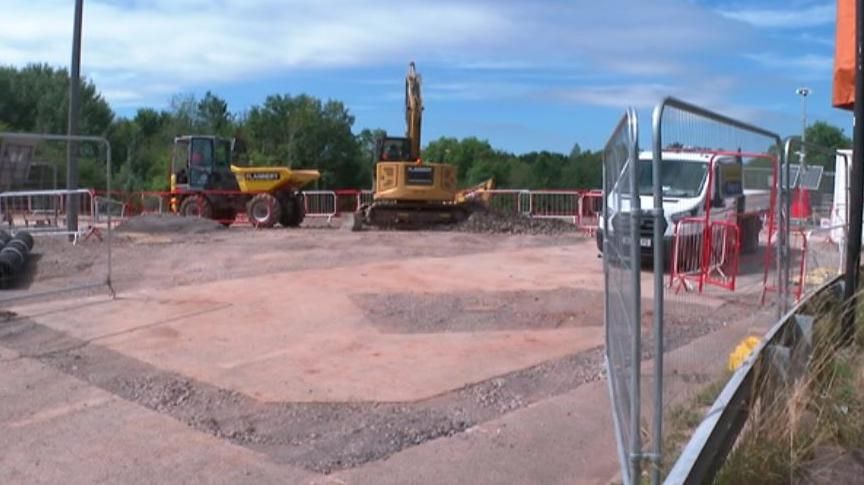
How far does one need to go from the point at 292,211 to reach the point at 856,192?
24280 mm

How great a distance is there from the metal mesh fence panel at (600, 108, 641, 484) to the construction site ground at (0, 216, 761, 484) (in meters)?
0.43

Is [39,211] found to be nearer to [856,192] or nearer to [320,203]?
[856,192]

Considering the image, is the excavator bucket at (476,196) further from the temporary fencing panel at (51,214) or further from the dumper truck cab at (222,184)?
the temporary fencing panel at (51,214)

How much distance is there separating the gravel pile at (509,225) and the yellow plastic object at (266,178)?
5567 millimetres

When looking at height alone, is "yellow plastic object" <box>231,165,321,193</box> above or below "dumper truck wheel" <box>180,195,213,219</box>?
above

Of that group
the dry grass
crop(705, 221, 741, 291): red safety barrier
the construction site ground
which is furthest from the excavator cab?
the dry grass

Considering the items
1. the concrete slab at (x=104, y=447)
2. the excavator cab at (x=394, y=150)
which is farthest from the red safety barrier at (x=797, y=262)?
the excavator cab at (x=394, y=150)

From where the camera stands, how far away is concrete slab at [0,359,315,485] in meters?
6.30

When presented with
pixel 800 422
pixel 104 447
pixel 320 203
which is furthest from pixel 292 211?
pixel 800 422

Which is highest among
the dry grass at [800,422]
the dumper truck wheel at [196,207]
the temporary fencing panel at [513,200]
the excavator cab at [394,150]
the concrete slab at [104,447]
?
the excavator cab at [394,150]

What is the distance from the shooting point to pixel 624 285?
547 centimetres

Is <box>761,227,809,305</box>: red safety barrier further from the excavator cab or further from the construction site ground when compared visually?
the excavator cab

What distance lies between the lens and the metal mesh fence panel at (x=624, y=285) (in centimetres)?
446

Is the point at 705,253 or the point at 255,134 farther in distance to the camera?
the point at 255,134
